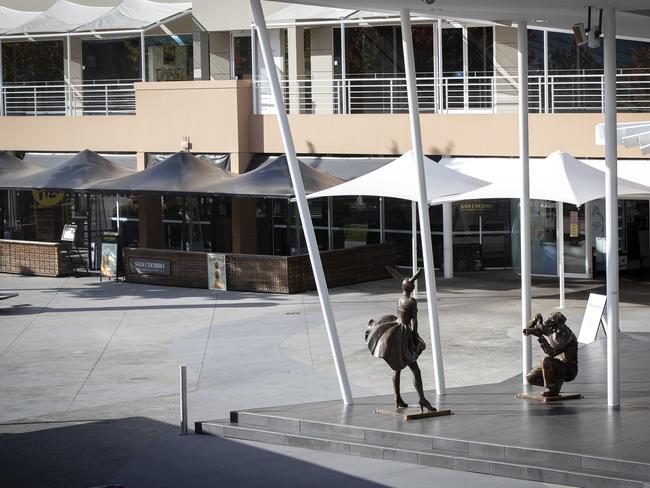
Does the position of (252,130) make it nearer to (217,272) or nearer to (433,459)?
(217,272)

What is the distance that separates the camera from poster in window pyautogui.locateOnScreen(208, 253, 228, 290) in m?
27.4

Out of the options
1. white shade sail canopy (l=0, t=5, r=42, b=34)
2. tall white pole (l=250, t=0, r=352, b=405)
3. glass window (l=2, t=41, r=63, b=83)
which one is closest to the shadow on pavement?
tall white pole (l=250, t=0, r=352, b=405)

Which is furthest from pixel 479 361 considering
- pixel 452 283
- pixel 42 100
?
pixel 42 100

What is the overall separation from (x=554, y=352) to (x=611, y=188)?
1.95 meters

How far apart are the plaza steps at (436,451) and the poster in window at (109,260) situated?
1488 centimetres

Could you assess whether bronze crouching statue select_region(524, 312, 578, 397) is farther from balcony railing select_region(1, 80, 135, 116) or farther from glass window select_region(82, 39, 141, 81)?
glass window select_region(82, 39, 141, 81)

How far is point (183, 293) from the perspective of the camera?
2716cm

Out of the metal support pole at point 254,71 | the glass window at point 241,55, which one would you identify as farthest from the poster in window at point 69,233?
the glass window at point 241,55

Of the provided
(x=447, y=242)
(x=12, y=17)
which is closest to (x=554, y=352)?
(x=447, y=242)

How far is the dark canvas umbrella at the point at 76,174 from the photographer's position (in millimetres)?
31266

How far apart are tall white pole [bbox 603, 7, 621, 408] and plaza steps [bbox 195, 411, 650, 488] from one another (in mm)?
2096

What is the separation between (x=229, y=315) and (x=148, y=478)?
11.4 metres

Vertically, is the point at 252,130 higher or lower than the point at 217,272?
higher

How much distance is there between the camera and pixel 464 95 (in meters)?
30.1
